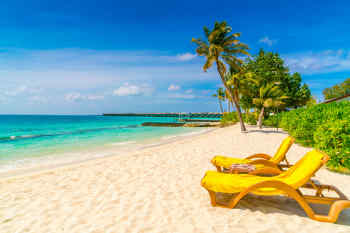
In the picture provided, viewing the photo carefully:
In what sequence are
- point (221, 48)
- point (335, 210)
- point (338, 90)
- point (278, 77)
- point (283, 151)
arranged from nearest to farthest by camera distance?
point (335, 210), point (283, 151), point (221, 48), point (278, 77), point (338, 90)

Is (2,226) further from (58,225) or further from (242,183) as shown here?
(242,183)

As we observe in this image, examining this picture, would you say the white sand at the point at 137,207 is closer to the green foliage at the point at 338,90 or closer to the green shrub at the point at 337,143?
the green shrub at the point at 337,143

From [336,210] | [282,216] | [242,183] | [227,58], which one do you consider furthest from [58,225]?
[227,58]

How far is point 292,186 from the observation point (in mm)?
2932

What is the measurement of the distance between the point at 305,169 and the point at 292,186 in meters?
0.36

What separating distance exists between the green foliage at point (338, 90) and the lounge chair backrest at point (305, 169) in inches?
2389

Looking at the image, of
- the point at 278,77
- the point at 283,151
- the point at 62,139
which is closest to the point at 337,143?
the point at 283,151

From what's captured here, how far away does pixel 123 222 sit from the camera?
9.75 ft

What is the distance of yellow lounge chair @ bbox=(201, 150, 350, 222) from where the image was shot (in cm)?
283

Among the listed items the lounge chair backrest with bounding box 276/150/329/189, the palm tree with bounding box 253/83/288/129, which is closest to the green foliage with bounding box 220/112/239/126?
the palm tree with bounding box 253/83/288/129

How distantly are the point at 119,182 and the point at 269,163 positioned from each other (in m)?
3.68

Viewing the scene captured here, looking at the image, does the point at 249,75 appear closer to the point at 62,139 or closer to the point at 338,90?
the point at 62,139

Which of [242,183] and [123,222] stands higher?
[242,183]

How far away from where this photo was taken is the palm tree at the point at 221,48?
1639 centimetres
